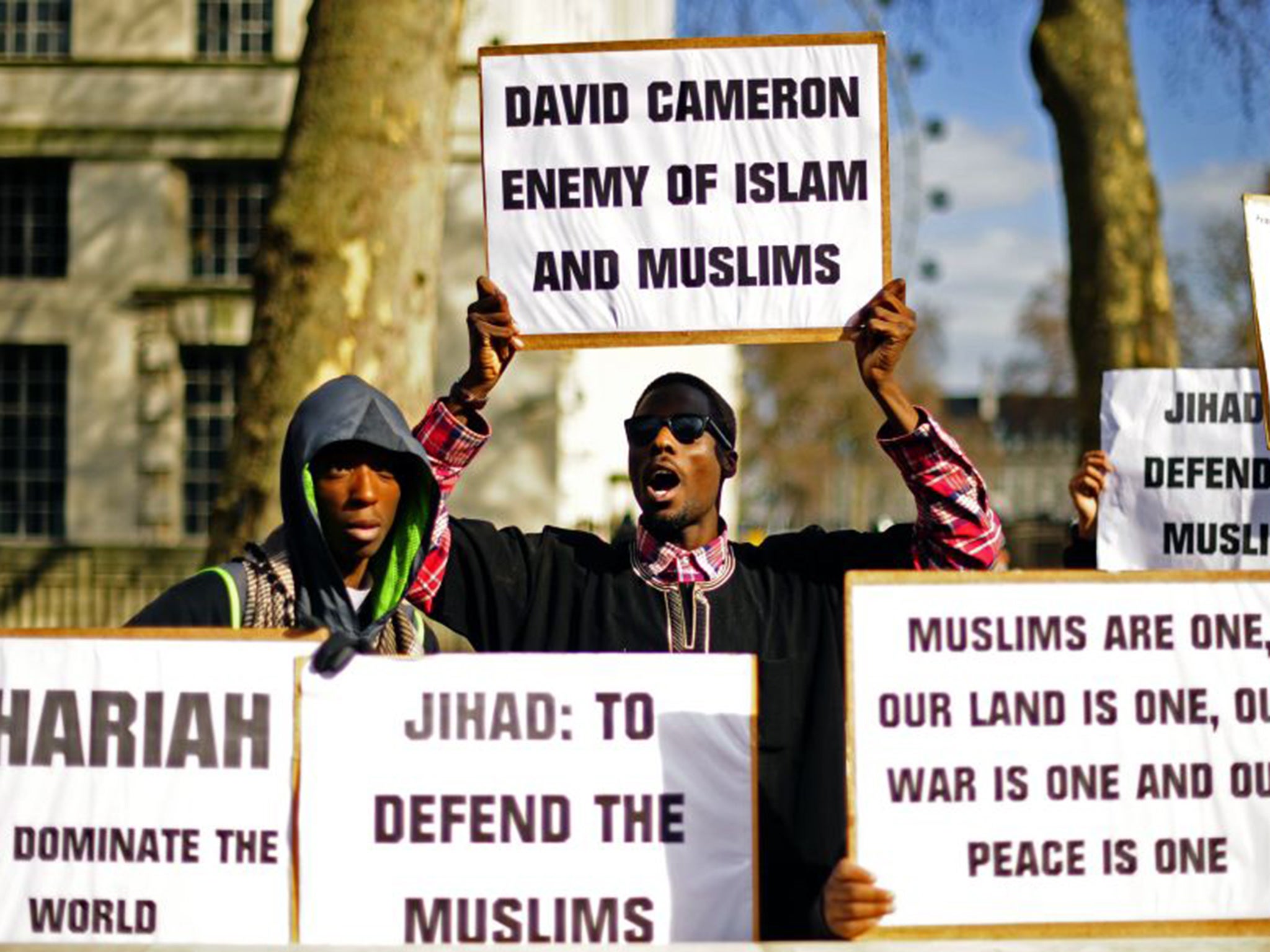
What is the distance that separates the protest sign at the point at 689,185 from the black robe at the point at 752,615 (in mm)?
574

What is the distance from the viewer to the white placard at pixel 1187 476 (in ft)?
20.5

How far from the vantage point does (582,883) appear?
3090 mm

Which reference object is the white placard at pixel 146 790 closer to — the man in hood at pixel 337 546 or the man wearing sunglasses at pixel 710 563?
the man in hood at pixel 337 546

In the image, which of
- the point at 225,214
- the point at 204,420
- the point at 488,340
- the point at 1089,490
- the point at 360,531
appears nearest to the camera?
the point at 360,531

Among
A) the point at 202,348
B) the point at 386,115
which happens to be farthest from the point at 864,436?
the point at 386,115

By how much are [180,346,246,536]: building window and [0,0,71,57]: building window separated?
483 centimetres

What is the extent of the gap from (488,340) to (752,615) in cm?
99

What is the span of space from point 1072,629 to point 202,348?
21210 mm

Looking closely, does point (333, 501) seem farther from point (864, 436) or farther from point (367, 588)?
point (864, 436)

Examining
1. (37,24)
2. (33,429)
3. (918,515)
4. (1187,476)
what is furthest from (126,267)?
(918,515)

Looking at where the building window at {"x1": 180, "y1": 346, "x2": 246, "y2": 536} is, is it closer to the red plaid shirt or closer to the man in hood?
the red plaid shirt

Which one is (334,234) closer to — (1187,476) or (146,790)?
(1187,476)

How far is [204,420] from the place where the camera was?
75.9 ft

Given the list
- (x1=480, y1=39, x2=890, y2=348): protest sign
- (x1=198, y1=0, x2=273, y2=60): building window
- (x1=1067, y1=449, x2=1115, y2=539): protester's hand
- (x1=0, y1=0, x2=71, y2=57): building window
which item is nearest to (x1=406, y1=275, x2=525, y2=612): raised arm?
(x1=480, y1=39, x2=890, y2=348): protest sign
